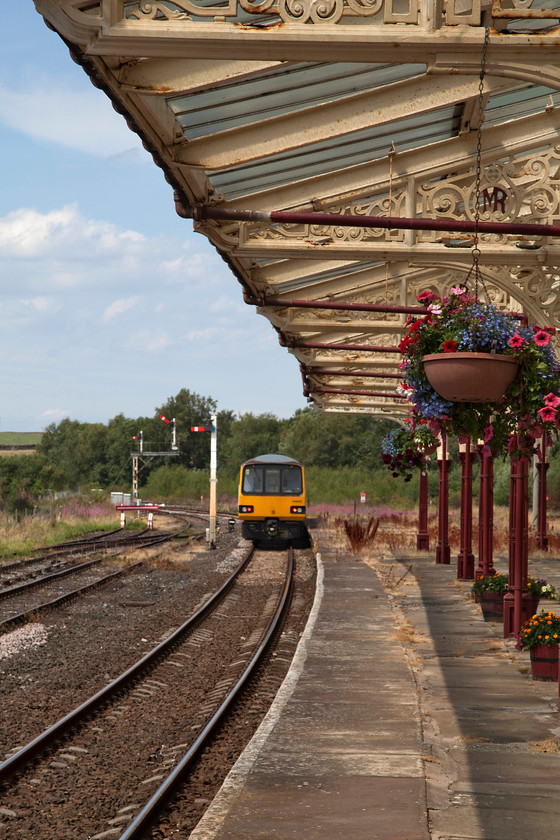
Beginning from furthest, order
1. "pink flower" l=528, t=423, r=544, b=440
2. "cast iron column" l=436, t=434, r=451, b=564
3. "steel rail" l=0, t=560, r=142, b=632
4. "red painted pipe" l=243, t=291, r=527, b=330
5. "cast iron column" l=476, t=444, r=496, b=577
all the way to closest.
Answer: "cast iron column" l=436, t=434, r=451, b=564, "cast iron column" l=476, t=444, r=496, b=577, "steel rail" l=0, t=560, r=142, b=632, "red painted pipe" l=243, t=291, r=527, b=330, "pink flower" l=528, t=423, r=544, b=440

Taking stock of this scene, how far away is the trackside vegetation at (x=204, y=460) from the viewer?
50531 mm

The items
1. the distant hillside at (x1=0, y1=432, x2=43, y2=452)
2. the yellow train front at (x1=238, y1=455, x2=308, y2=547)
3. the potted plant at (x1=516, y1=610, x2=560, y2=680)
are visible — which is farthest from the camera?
the distant hillside at (x1=0, y1=432, x2=43, y2=452)

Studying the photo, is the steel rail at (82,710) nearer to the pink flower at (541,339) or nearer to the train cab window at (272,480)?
the pink flower at (541,339)

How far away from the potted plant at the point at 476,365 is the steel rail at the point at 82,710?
385 cm

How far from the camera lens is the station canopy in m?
4.55

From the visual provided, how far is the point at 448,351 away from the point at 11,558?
791 inches

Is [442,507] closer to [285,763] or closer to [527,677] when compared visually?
[527,677]

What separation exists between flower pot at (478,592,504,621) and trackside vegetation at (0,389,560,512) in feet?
77.0

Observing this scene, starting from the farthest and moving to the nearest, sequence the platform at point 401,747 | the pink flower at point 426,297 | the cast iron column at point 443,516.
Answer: the cast iron column at point 443,516 < the pink flower at point 426,297 < the platform at point 401,747

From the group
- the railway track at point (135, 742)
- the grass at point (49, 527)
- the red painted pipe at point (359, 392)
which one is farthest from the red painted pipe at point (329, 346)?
the grass at point (49, 527)

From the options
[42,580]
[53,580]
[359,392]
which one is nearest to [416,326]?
[42,580]

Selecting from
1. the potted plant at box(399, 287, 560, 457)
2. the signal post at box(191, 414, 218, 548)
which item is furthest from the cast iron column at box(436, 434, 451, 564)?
the potted plant at box(399, 287, 560, 457)

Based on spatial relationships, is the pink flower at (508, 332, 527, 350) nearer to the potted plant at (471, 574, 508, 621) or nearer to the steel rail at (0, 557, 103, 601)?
the potted plant at (471, 574, 508, 621)

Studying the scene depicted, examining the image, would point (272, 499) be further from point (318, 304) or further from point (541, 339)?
point (541, 339)
